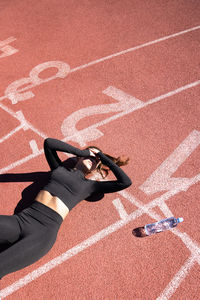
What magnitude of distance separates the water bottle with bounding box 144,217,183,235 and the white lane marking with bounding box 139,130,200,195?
693 mm

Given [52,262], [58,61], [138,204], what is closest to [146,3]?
[58,61]

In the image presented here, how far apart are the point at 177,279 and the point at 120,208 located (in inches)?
63.0

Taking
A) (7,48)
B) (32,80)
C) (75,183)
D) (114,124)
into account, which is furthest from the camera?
(7,48)

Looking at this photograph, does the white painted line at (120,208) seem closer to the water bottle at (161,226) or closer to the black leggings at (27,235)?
the water bottle at (161,226)

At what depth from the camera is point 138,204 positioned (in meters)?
5.79

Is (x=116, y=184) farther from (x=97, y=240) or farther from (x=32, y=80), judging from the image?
(x=32, y=80)

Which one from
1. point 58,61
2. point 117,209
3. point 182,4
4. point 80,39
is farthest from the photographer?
point 182,4

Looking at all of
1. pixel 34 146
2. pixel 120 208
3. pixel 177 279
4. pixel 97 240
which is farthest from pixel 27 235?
pixel 34 146

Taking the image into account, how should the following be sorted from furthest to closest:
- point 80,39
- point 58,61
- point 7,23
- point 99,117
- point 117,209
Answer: point 7,23 < point 80,39 < point 58,61 < point 99,117 < point 117,209

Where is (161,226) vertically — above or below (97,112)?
below

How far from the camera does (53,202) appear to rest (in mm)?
5141

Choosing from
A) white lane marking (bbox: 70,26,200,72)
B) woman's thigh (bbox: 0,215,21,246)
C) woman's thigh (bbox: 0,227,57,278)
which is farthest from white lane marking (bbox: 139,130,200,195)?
white lane marking (bbox: 70,26,200,72)

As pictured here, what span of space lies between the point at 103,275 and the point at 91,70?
607 cm

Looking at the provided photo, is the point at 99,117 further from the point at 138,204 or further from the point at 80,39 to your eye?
the point at 80,39
